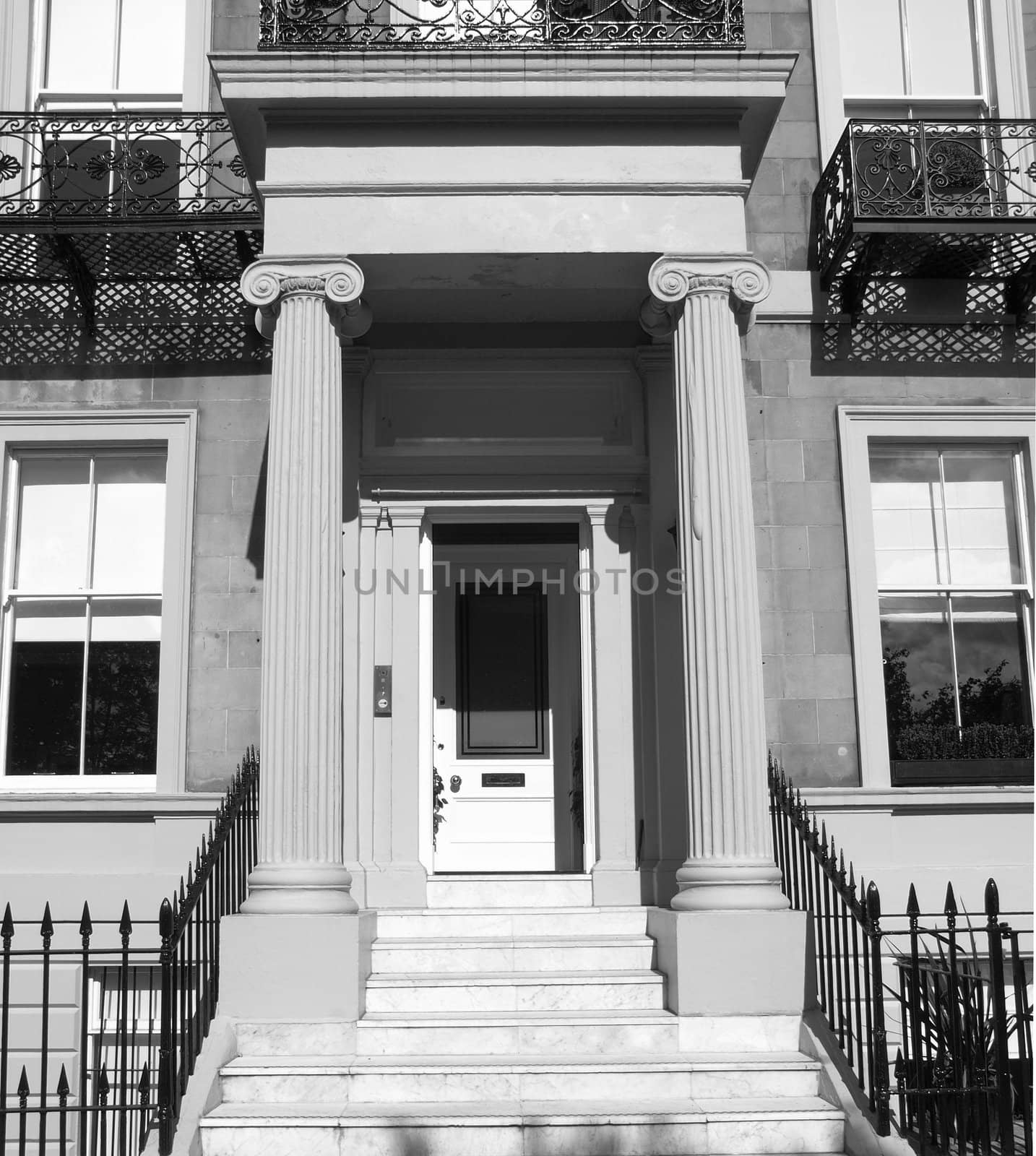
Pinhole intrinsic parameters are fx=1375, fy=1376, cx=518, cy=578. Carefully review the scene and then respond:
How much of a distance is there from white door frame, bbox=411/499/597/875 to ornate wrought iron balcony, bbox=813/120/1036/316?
281 cm

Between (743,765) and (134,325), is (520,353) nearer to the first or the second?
(134,325)

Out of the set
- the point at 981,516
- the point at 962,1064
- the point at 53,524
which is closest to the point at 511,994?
the point at 962,1064

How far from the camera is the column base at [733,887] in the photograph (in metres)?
7.85

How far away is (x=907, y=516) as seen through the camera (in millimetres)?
10570

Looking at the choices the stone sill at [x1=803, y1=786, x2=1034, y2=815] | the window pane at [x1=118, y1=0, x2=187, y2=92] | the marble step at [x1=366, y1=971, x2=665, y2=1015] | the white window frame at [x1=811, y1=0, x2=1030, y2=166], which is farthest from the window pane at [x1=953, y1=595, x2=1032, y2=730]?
the window pane at [x1=118, y1=0, x2=187, y2=92]

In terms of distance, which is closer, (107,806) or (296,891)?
(296,891)

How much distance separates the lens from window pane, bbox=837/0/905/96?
11.3 meters

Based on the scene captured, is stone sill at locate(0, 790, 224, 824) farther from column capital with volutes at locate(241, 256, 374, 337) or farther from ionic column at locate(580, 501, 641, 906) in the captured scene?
column capital with volutes at locate(241, 256, 374, 337)

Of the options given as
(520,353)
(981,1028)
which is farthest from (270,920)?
(520,353)

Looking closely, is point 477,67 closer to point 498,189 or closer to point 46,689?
point 498,189

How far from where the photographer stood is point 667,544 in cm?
980

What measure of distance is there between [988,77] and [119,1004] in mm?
9577

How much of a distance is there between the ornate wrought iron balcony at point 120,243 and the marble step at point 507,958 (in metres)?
4.78

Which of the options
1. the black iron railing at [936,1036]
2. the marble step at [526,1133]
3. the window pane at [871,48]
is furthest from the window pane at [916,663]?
the window pane at [871,48]
